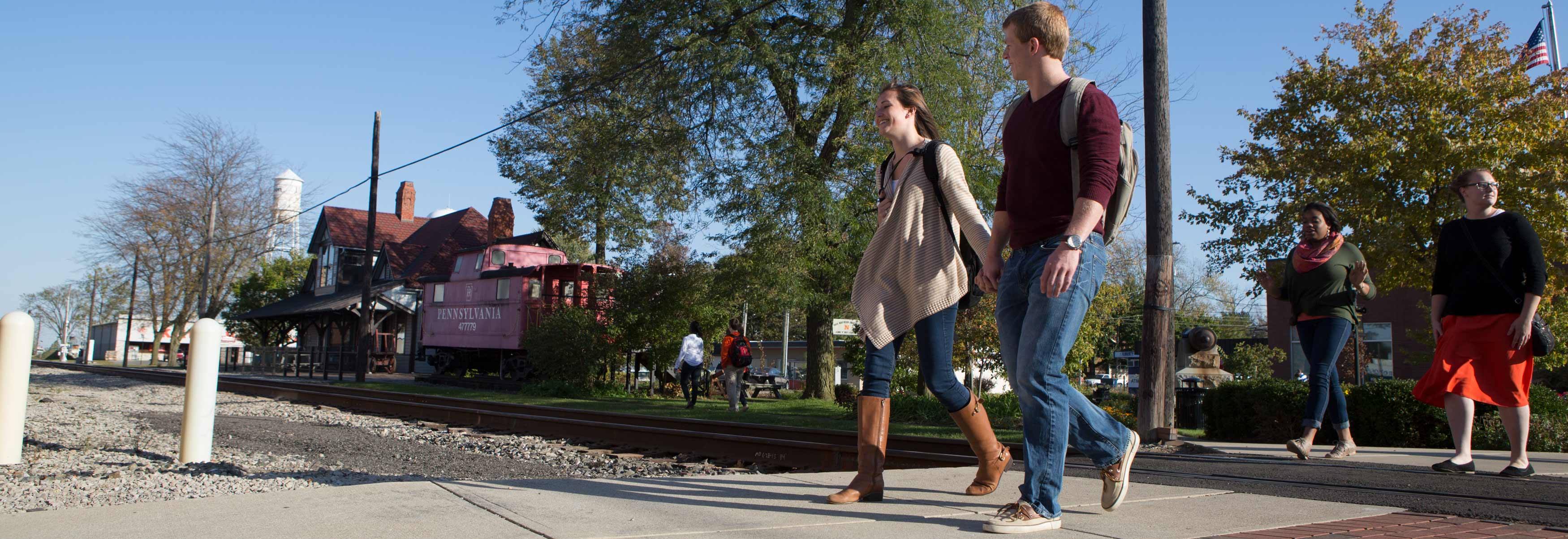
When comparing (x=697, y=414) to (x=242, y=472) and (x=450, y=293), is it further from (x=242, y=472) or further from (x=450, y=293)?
(x=450, y=293)

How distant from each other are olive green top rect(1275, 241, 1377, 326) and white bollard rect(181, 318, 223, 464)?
24.1 feet

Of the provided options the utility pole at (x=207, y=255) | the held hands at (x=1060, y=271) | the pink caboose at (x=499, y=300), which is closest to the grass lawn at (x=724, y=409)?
the pink caboose at (x=499, y=300)

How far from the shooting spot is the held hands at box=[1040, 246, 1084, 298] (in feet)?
10.1

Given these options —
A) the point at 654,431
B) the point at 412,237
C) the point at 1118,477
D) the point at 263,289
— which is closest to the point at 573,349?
the point at 654,431

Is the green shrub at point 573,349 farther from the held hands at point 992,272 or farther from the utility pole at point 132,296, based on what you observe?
the utility pole at point 132,296

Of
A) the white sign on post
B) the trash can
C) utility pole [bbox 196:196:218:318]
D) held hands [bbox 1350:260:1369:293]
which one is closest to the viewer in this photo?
held hands [bbox 1350:260:1369:293]

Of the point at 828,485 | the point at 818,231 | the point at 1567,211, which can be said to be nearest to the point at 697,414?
the point at 818,231

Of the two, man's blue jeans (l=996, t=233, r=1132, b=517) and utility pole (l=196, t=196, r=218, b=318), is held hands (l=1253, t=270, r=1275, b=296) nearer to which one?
man's blue jeans (l=996, t=233, r=1132, b=517)

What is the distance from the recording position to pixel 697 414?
47.7 ft

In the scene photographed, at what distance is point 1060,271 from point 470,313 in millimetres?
27994

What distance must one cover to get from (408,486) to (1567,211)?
1621 centimetres

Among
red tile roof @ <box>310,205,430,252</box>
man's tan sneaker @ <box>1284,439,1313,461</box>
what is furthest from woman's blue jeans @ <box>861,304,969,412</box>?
red tile roof @ <box>310,205,430,252</box>

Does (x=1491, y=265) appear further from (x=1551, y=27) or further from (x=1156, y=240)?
(x=1551, y=27)

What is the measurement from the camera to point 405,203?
51406 mm
